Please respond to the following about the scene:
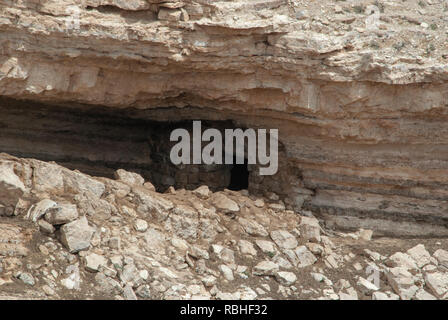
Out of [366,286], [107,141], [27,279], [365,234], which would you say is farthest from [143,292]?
[107,141]

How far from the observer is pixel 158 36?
8.78 meters

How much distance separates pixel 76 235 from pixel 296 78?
12.8ft

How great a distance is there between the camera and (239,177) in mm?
11578

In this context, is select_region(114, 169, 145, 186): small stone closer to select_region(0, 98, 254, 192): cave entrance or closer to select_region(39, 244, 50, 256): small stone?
select_region(0, 98, 254, 192): cave entrance

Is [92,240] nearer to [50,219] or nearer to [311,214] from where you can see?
[50,219]

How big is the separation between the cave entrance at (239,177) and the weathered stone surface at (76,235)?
3844mm

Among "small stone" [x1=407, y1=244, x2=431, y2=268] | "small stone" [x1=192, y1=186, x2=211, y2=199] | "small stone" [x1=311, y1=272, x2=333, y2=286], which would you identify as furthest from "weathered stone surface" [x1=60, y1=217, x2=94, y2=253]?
"small stone" [x1=407, y1=244, x2=431, y2=268]

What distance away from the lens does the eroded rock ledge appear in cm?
872

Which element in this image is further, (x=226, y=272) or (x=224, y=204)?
(x=224, y=204)

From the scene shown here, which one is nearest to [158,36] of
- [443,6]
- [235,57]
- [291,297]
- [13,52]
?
[235,57]

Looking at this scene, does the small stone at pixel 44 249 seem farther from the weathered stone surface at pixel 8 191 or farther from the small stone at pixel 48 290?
the weathered stone surface at pixel 8 191

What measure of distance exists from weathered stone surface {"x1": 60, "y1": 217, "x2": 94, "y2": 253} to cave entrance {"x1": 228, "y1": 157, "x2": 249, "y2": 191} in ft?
12.6

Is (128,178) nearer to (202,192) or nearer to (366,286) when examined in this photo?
(202,192)

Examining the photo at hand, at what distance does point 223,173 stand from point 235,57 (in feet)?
9.05
